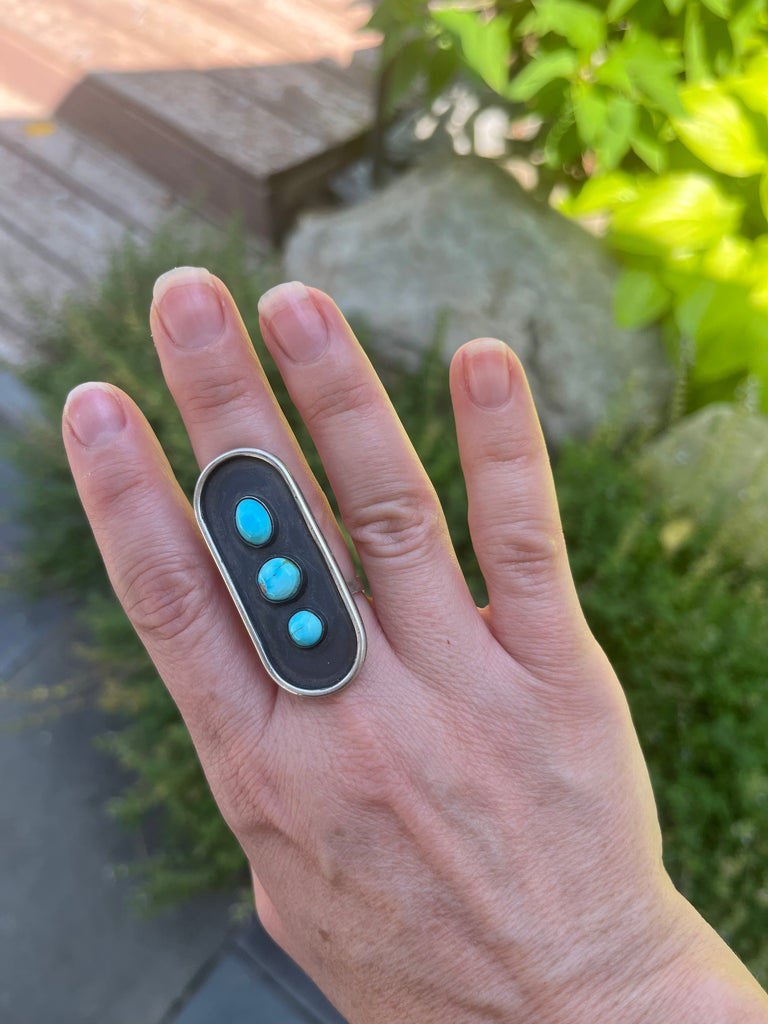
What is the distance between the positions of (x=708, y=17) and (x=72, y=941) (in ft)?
10.4

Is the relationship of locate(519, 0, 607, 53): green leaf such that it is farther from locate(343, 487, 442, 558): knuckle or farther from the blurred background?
locate(343, 487, 442, 558): knuckle

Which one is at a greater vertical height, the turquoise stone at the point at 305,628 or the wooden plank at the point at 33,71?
the wooden plank at the point at 33,71

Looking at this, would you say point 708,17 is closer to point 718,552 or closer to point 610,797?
point 718,552

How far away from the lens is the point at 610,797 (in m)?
1.12

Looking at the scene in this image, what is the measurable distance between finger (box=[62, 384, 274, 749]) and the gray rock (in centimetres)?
141

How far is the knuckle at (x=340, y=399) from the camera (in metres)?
1.11

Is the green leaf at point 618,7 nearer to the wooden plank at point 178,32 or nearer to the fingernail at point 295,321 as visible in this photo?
the fingernail at point 295,321

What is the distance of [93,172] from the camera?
3.53 meters

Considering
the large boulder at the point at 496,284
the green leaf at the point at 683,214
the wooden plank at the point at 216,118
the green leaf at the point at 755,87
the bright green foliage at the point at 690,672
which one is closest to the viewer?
the bright green foliage at the point at 690,672

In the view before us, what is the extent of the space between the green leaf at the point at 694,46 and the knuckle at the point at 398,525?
180cm

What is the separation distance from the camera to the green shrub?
5.86 ft

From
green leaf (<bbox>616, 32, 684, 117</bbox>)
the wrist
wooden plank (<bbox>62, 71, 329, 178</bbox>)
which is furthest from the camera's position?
wooden plank (<bbox>62, 71, 329, 178</bbox>)

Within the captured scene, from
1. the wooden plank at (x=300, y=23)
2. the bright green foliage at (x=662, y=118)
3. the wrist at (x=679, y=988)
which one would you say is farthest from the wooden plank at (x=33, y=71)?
the wrist at (x=679, y=988)

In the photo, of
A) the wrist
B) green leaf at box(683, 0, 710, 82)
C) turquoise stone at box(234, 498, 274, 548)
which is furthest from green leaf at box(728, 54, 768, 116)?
the wrist
